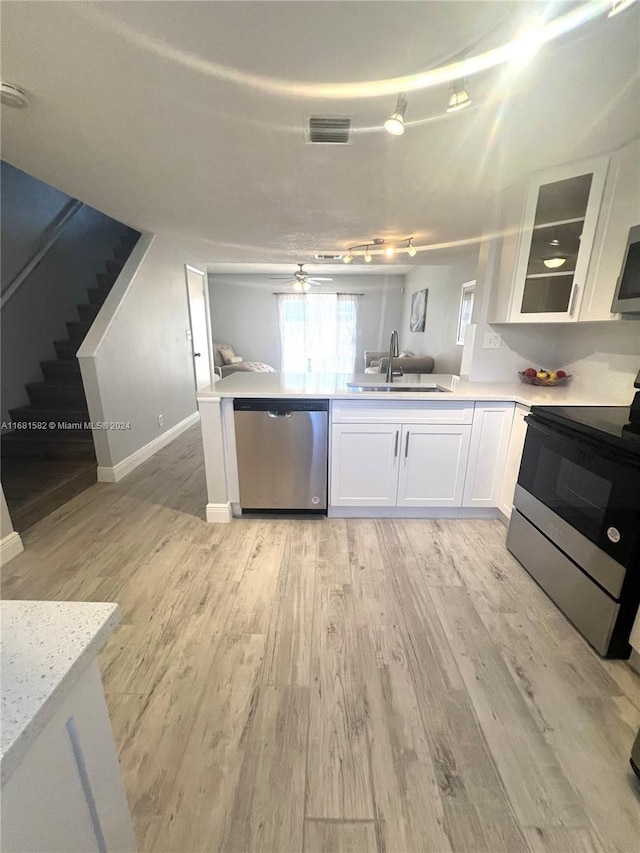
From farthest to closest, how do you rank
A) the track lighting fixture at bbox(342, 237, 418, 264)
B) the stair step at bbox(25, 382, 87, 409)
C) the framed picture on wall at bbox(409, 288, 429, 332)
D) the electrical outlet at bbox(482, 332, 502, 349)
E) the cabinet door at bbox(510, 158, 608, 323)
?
1. the framed picture on wall at bbox(409, 288, 429, 332)
2. the track lighting fixture at bbox(342, 237, 418, 264)
3. the stair step at bbox(25, 382, 87, 409)
4. the electrical outlet at bbox(482, 332, 502, 349)
5. the cabinet door at bbox(510, 158, 608, 323)

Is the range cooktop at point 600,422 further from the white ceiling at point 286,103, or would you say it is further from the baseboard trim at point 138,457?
the baseboard trim at point 138,457

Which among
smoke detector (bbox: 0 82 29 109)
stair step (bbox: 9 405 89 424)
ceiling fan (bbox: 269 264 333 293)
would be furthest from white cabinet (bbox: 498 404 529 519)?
ceiling fan (bbox: 269 264 333 293)

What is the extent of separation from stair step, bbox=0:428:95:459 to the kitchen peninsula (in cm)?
176

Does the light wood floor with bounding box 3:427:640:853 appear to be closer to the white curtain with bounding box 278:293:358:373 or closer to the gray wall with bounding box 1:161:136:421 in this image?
the gray wall with bounding box 1:161:136:421

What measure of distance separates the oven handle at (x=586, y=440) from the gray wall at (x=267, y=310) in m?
6.41

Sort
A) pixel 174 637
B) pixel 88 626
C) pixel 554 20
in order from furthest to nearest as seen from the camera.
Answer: pixel 174 637 → pixel 554 20 → pixel 88 626

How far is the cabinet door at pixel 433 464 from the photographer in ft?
7.61

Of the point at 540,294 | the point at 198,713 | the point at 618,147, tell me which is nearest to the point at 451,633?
the point at 198,713

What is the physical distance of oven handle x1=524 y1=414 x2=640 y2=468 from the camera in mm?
1356

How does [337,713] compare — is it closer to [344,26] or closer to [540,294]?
[344,26]

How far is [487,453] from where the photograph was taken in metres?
2.36

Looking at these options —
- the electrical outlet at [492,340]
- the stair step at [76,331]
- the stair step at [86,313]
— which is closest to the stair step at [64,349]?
the stair step at [76,331]

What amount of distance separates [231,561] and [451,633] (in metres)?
1.24

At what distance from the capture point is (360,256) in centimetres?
468
